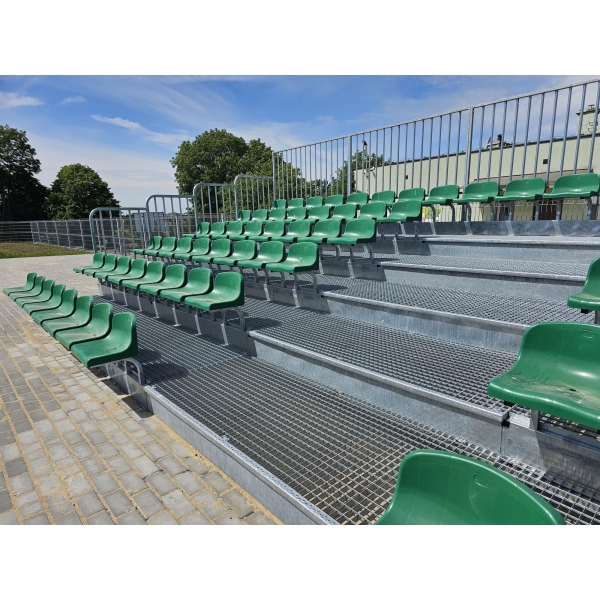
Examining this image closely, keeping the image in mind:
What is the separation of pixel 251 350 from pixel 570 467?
2417mm

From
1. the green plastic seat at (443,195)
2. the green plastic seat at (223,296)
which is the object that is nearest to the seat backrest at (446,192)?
the green plastic seat at (443,195)

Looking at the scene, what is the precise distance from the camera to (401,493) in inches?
43.8

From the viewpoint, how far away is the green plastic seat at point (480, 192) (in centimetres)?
497

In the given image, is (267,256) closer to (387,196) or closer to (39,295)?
(387,196)

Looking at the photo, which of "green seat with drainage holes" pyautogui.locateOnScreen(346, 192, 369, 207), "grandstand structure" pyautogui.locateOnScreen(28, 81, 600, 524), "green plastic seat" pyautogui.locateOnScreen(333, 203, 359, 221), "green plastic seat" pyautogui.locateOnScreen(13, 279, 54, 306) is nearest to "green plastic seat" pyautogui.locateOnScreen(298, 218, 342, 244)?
"grandstand structure" pyautogui.locateOnScreen(28, 81, 600, 524)

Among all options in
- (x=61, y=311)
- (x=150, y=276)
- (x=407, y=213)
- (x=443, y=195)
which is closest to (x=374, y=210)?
(x=407, y=213)

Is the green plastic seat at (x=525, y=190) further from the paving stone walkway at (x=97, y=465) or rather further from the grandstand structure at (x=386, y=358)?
the paving stone walkway at (x=97, y=465)

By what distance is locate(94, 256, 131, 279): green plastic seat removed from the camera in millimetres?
5773

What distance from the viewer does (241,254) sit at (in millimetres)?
5266

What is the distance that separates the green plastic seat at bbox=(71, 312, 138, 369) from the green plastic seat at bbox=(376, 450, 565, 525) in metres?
2.38

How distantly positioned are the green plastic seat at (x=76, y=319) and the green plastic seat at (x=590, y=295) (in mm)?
4095

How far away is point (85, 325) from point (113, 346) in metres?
0.94

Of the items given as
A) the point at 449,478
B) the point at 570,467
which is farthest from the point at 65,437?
the point at 570,467

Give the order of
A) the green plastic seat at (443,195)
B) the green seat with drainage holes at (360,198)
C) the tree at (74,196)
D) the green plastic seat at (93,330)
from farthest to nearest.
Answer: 1. the tree at (74,196)
2. the green seat with drainage holes at (360,198)
3. the green plastic seat at (443,195)
4. the green plastic seat at (93,330)
